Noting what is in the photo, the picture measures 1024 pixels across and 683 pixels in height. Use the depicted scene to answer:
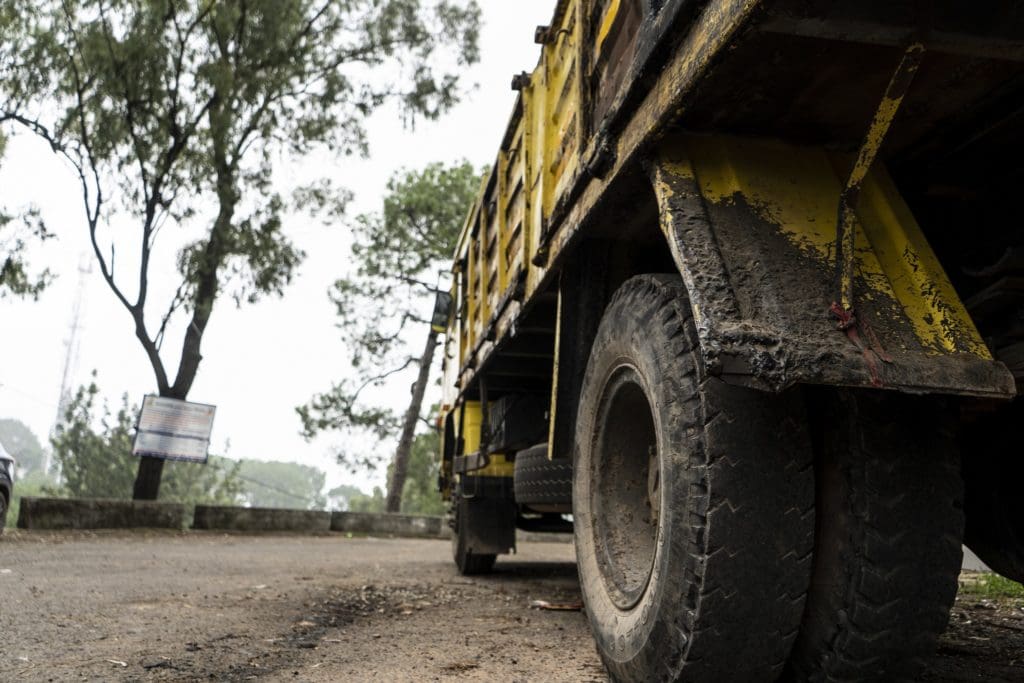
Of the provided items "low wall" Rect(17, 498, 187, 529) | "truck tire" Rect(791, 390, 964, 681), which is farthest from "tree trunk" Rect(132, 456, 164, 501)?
"truck tire" Rect(791, 390, 964, 681)

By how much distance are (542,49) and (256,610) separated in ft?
11.0

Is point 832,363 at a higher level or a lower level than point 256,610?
higher

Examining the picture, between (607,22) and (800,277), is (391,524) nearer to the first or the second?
(607,22)

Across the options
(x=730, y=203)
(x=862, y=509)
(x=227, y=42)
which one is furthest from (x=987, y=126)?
(x=227, y=42)

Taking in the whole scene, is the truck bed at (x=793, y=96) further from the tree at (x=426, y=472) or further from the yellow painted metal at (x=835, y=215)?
the tree at (x=426, y=472)

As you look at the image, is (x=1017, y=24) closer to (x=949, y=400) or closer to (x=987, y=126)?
(x=987, y=126)

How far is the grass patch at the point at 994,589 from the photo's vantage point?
5.05 meters

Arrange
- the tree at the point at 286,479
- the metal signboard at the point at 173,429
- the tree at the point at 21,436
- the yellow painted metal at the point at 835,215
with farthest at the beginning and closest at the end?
the tree at the point at 286,479, the tree at the point at 21,436, the metal signboard at the point at 173,429, the yellow painted metal at the point at 835,215

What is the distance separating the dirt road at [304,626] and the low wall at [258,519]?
554 centimetres

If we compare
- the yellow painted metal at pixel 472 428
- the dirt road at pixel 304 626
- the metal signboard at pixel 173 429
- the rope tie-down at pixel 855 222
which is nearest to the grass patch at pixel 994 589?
the dirt road at pixel 304 626

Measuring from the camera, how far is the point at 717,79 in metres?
1.93

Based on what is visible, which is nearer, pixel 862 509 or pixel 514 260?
pixel 862 509

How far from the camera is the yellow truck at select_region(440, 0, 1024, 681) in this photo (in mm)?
1715

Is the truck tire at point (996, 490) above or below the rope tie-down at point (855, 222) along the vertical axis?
A: below
